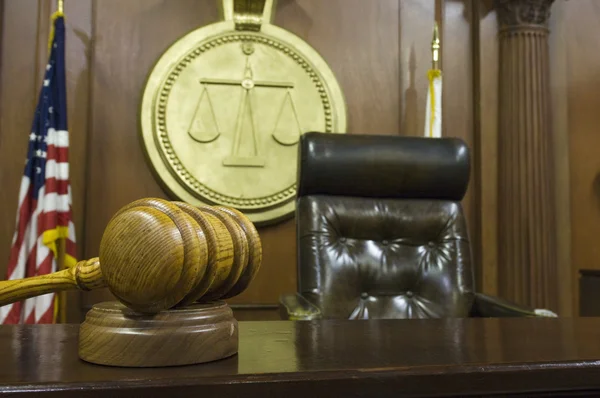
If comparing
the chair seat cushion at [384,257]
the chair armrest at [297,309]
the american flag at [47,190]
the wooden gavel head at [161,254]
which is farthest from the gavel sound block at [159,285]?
the american flag at [47,190]

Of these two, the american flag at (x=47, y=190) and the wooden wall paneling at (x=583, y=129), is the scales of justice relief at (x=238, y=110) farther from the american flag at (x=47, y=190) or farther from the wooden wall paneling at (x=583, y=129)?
the wooden wall paneling at (x=583, y=129)

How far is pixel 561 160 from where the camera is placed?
2.94 metres

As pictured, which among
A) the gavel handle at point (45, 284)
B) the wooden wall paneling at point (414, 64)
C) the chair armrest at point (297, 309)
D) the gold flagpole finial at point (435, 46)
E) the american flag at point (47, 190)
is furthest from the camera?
the wooden wall paneling at point (414, 64)

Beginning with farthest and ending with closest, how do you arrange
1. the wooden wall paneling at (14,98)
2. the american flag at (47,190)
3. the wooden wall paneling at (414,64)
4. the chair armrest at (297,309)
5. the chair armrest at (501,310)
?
the wooden wall paneling at (414,64) → the wooden wall paneling at (14,98) → the american flag at (47,190) → the chair armrest at (501,310) → the chair armrest at (297,309)

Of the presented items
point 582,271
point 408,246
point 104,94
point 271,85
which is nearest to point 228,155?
point 271,85

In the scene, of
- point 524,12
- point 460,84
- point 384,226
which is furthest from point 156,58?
point 524,12

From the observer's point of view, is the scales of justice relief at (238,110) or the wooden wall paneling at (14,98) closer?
the wooden wall paneling at (14,98)

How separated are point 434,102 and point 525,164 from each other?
56cm

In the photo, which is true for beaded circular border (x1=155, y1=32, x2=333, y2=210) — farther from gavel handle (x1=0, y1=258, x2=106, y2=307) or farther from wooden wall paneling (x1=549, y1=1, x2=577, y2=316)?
gavel handle (x1=0, y1=258, x2=106, y2=307)

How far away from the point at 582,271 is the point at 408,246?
107cm

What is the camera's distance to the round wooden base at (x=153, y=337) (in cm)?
61

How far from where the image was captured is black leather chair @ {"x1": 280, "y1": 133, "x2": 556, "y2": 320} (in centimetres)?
187

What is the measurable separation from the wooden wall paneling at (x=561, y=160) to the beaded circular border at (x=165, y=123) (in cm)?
117

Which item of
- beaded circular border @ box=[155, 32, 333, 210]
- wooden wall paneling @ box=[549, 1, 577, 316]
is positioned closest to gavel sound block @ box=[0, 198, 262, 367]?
beaded circular border @ box=[155, 32, 333, 210]
